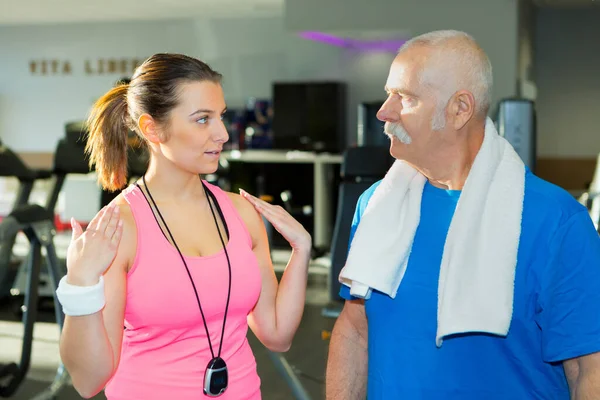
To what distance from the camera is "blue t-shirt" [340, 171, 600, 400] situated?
137cm

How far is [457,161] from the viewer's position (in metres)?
1.54

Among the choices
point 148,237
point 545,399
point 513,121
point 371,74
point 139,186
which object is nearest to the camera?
point 545,399

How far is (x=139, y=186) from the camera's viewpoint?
1822mm

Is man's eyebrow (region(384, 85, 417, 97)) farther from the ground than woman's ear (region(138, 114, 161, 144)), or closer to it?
farther from the ground

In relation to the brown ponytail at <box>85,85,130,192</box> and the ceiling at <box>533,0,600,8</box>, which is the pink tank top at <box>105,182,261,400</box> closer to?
the brown ponytail at <box>85,85,130,192</box>

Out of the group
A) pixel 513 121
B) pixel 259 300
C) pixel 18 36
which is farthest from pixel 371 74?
pixel 259 300

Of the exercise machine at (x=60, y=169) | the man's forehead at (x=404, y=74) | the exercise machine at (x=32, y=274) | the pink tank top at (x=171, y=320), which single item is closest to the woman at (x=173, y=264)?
the pink tank top at (x=171, y=320)

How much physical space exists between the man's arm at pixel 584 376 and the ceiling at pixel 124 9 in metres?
9.53

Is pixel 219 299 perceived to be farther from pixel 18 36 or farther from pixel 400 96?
pixel 18 36

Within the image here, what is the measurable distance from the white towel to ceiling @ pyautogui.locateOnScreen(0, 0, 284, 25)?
9.28 metres

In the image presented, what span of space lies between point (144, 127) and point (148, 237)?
0.83ft

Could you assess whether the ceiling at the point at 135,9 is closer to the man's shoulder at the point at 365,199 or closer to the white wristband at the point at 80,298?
the man's shoulder at the point at 365,199

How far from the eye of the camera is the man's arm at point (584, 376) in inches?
53.0

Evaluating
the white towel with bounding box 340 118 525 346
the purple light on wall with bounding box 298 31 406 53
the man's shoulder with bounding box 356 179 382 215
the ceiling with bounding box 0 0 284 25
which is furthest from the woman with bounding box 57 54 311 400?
the purple light on wall with bounding box 298 31 406 53
